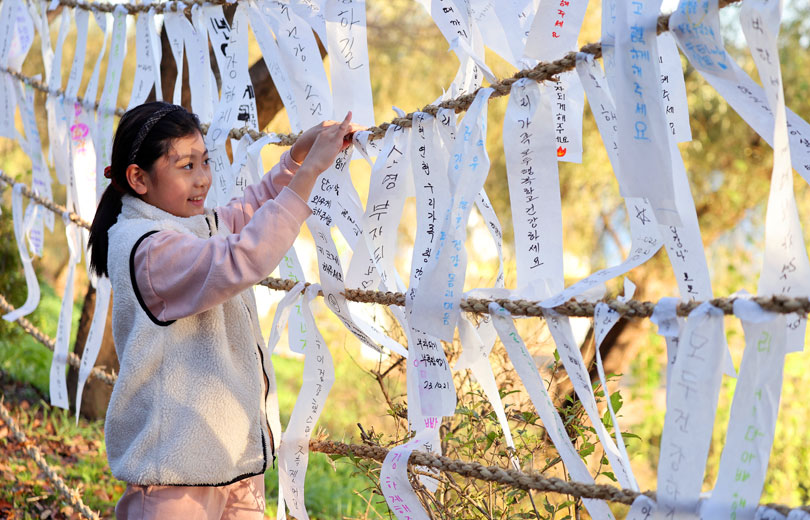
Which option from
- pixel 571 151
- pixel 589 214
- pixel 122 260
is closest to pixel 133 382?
pixel 122 260

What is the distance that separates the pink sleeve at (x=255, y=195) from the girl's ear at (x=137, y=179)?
5.7 inches

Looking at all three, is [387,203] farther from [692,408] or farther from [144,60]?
[144,60]

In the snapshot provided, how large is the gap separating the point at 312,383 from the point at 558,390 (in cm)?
66

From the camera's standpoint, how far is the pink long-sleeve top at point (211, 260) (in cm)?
106

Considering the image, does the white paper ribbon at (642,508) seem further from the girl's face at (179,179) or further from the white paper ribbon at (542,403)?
the girl's face at (179,179)

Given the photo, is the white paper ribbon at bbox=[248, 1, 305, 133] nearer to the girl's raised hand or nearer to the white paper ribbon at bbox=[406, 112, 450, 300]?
the girl's raised hand

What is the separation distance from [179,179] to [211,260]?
20 centimetres

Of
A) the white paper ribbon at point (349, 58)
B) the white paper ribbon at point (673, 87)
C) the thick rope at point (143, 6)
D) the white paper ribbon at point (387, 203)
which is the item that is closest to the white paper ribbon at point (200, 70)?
the thick rope at point (143, 6)

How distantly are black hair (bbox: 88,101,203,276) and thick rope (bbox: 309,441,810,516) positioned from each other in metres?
0.47

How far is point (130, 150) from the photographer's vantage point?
120 centimetres

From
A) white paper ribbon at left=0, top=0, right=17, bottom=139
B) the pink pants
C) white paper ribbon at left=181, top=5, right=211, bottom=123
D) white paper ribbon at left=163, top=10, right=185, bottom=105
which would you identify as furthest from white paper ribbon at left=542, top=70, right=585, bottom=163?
white paper ribbon at left=0, top=0, right=17, bottom=139

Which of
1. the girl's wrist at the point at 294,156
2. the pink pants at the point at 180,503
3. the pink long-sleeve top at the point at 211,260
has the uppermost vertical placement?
the girl's wrist at the point at 294,156

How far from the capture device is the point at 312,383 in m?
1.25

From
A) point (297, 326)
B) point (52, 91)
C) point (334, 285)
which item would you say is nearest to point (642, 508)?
point (334, 285)
